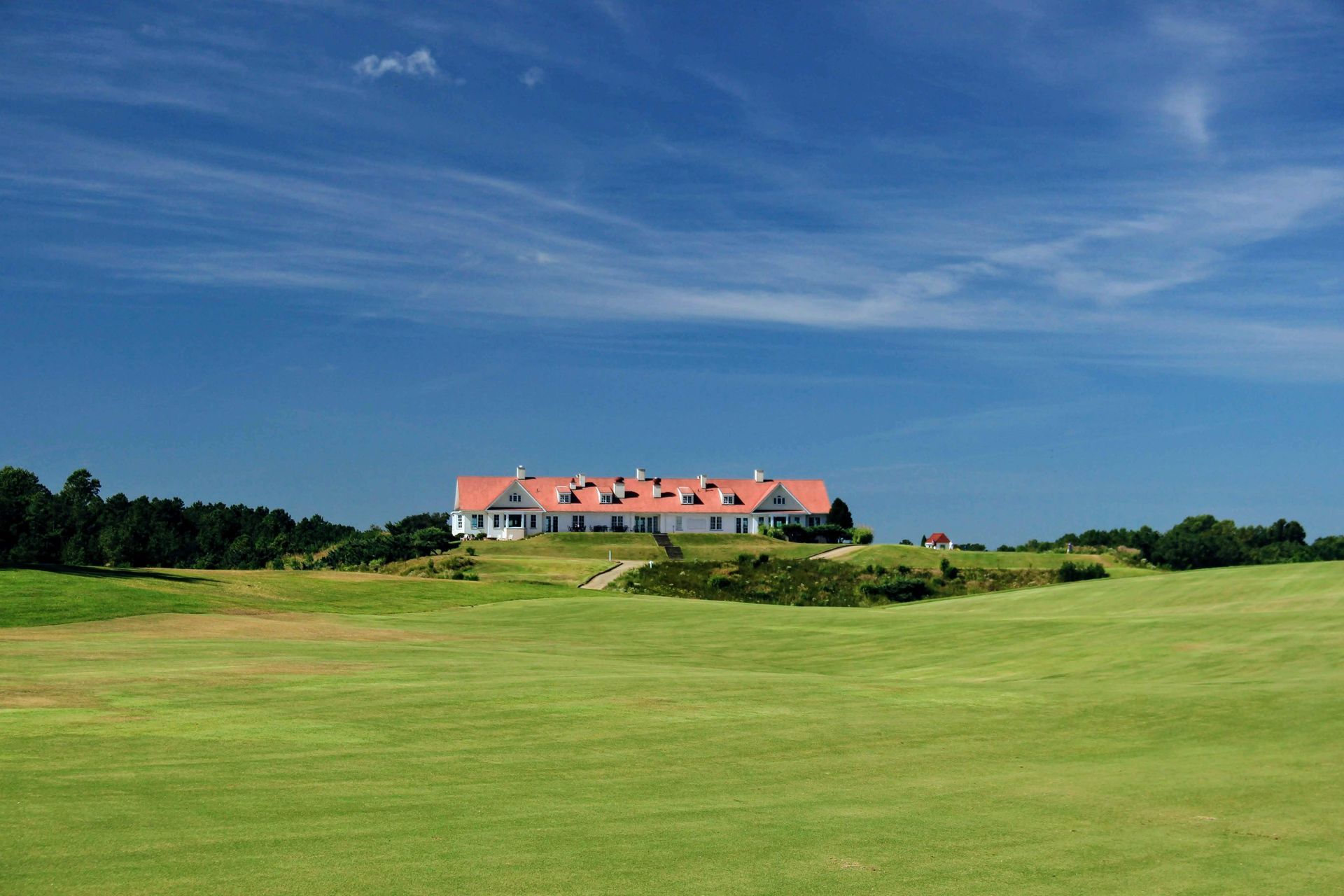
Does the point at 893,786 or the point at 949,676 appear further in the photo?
the point at 949,676

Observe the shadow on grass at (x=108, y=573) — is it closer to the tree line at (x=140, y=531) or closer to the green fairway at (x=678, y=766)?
the green fairway at (x=678, y=766)

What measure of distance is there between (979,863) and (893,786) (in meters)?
4.08

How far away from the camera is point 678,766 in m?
17.4

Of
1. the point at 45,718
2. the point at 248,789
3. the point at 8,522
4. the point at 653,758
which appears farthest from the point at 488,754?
the point at 8,522

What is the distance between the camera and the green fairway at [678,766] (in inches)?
459

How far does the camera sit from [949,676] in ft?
99.7

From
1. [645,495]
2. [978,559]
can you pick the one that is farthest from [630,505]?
[978,559]

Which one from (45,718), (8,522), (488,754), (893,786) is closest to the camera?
→ (893,786)

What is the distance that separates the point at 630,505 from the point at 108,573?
273ft

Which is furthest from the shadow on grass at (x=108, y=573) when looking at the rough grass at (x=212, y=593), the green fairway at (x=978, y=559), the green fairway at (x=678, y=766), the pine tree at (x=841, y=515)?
the pine tree at (x=841, y=515)

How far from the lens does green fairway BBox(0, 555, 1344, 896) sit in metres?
11.7

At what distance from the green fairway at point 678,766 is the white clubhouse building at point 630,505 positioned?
95536 mm

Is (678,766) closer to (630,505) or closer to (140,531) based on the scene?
(140,531)

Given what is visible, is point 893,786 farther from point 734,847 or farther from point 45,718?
point 45,718
